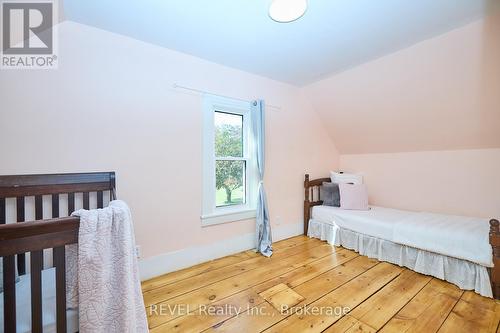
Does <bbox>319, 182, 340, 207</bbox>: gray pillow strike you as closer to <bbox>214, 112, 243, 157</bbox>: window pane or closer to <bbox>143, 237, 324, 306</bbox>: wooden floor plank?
<bbox>143, 237, 324, 306</bbox>: wooden floor plank

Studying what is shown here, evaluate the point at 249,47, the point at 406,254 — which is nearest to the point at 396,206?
the point at 406,254

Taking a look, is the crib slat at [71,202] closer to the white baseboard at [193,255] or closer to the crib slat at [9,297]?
the white baseboard at [193,255]

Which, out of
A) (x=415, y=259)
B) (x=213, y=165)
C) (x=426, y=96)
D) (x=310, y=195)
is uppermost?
(x=426, y=96)

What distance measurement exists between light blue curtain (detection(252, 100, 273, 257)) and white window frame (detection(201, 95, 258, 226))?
8 centimetres

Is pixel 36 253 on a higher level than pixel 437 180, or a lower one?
lower

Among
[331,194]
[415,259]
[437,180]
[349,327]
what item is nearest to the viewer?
[349,327]

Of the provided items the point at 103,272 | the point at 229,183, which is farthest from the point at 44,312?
the point at 229,183

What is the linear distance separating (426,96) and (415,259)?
5.65ft

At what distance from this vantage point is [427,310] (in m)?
Answer: 1.55

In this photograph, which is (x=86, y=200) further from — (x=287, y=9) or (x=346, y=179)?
(x=346, y=179)

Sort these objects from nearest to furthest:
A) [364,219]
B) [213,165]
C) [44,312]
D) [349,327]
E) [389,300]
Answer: [44,312], [349,327], [389,300], [213,165], [364,219]

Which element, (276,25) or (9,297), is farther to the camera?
(276,25)

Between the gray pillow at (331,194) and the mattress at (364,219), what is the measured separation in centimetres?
9

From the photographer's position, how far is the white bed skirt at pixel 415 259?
1.77 metres
